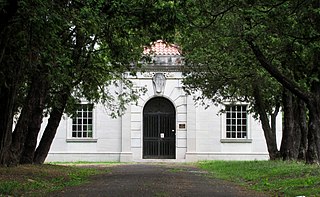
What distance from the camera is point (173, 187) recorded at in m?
14.8

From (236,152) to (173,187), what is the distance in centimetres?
2359

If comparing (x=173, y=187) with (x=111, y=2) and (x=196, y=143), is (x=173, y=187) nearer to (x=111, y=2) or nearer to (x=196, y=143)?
(x=111, y=2)

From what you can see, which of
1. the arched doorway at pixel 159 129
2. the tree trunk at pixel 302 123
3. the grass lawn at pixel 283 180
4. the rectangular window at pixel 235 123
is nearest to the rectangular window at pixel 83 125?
the arched doorway at pixel 159 129

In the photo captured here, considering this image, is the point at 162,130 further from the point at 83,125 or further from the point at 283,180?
the point at 283,180

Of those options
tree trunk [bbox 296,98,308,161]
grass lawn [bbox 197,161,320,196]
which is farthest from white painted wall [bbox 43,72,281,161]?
grass lawn [bbox 197,161,320,196]

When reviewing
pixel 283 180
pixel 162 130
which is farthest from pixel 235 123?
pixel 283 180

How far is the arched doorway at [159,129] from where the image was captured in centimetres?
3772

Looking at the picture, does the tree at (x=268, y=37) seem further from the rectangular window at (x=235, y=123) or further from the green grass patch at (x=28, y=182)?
the rectangular window at (x=235, y=123)

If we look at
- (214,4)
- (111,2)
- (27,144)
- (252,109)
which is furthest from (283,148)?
(111,2)

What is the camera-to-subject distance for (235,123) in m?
38.5

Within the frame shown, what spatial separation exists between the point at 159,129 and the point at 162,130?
202 mm

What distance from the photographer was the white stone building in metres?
37.6

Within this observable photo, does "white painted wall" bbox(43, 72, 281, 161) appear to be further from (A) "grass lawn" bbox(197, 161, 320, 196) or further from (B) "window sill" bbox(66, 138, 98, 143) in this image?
(A) "grass lawn" bbox(197, 161, 320, 196)

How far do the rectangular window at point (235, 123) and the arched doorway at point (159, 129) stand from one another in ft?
11.0
